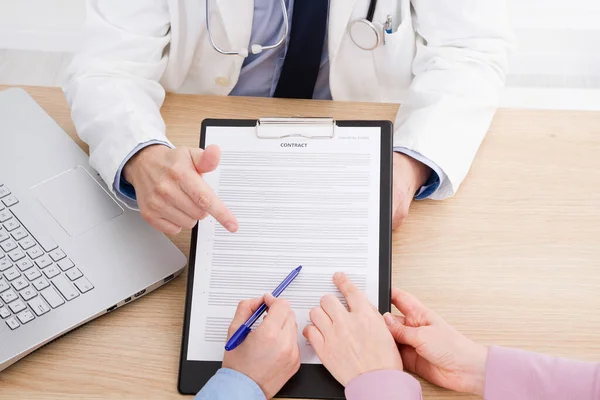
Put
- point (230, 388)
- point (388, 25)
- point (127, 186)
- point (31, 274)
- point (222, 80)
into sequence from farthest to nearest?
point (222, 80), point (388, 25), point (127, 186), point (31, 274), point (230, 388)

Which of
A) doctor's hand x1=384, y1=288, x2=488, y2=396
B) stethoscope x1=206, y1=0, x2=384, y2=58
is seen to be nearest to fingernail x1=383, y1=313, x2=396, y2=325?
doctor's hand x1=384, y1=288, x2=488, y2=396

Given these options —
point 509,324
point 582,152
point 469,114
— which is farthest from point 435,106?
point 509,324

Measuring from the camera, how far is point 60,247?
0.86 metres

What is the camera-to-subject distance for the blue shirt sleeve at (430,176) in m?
0.94

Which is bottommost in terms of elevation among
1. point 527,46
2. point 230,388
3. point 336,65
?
point 527,46

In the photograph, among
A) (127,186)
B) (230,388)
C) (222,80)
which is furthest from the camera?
(222,80)

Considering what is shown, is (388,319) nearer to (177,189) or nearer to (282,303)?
(282,303)

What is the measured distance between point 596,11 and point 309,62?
3.66ft

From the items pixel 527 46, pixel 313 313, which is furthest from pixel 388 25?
pixel 527 46

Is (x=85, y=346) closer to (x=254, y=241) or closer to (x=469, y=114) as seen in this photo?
(x=254, y=241)

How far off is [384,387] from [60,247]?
1.49 feet

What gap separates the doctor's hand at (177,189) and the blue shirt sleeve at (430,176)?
0.97ft

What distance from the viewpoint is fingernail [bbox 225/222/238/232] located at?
82cm

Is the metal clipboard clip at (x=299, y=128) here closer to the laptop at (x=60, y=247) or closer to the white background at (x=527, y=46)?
the laptop at (x=60, y=247)
